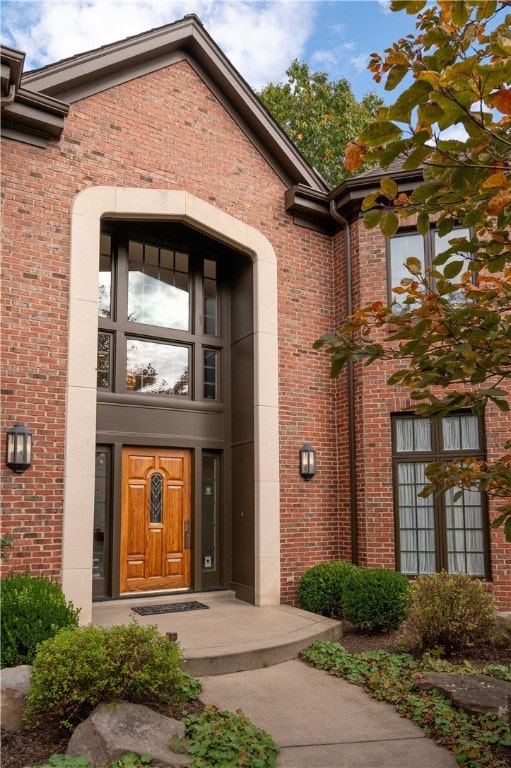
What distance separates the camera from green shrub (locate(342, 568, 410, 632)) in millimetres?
8000

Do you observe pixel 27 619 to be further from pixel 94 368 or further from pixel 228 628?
pixel 94 368

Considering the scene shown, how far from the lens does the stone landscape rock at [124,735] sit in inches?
168

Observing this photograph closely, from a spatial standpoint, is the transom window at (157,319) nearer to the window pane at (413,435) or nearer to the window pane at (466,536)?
the window pane at (413,435)

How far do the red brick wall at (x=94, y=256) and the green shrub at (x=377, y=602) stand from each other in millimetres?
1491

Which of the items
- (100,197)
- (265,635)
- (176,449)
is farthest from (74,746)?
(100,197)

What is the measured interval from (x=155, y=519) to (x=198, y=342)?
109 inches

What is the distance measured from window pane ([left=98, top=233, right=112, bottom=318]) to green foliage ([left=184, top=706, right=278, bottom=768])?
229 inches

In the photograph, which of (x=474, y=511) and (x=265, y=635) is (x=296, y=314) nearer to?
(x=474, y=511)

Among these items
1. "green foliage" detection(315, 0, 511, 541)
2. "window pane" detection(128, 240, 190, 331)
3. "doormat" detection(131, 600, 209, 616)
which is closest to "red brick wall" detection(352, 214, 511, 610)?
"doormat" detection(131, 600, 209, 616)

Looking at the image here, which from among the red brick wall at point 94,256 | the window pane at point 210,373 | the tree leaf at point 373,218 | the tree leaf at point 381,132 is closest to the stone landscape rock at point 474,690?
the red brick wall at point 94,256

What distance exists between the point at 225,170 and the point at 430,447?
5239mm

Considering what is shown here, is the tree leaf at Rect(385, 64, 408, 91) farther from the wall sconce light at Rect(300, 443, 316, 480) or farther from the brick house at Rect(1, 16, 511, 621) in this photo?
the wall sconce light at Rect(300, 443, 316, 480)

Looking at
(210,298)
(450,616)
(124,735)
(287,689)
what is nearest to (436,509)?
(450,616)

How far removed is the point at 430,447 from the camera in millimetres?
9586
